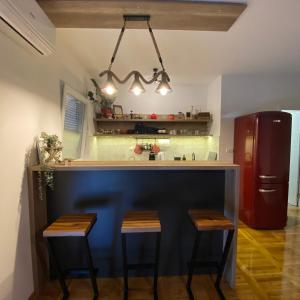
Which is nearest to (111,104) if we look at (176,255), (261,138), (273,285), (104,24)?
(104,24)

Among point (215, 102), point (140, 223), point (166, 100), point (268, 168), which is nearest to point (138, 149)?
point (166, 100)

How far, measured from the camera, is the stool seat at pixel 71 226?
5.30ft

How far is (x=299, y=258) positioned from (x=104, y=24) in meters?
3.37

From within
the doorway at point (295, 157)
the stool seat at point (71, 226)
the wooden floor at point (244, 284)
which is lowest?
the wooden floor at point (244, 284)

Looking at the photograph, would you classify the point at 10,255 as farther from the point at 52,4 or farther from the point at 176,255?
the point at 52,4

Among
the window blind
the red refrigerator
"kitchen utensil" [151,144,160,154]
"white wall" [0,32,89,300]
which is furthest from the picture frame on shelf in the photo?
the red refrigerator

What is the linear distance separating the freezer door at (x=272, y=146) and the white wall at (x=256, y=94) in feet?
2.61

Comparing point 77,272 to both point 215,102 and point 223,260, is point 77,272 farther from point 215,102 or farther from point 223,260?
point 215,102

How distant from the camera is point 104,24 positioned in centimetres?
198

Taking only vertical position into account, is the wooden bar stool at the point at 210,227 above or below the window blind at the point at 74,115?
below

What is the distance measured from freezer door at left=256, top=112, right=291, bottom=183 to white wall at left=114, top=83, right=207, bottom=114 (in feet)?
5.86

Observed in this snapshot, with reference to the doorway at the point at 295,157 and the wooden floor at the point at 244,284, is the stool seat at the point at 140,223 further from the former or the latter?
the doorway at the point at 295,157

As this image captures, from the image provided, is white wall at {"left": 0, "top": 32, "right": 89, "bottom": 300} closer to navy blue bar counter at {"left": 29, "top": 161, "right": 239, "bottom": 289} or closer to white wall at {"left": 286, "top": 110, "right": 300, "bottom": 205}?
navy blue bar counter at {"left": 29, "top": 161, "right": 239, "bottom": 289}

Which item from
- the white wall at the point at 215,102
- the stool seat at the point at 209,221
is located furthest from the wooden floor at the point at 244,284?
the white wall at the point at 215,102
